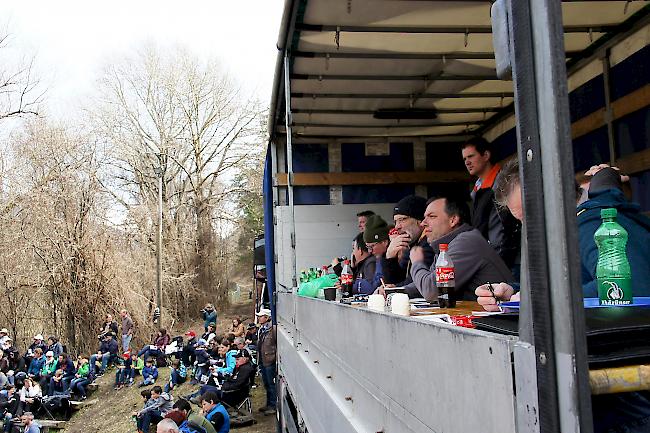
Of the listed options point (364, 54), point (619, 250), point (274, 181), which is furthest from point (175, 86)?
point (619, 250)

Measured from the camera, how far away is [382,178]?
8.38 meters

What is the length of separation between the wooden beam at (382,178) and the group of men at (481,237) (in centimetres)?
239

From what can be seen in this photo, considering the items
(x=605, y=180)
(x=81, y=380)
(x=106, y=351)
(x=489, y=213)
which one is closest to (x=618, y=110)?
(x=489, y=213)

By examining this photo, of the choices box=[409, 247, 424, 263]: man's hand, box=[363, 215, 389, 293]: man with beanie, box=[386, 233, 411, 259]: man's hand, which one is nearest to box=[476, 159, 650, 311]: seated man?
box=[409, 247, 424, 263]: man's hand

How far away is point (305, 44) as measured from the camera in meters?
5.33

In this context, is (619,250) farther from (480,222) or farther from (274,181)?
(274,181)

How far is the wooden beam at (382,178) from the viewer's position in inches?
328

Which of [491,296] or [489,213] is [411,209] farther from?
[491,296]

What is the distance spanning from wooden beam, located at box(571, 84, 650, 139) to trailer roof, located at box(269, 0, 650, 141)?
1.98ft

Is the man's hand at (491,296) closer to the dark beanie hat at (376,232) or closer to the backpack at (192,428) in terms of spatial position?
the dark beanie hat at (376,232)

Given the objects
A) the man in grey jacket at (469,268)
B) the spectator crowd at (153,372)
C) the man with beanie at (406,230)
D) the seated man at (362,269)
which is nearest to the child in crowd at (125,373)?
the spectator crowd at (153,372)

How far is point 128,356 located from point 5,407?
3.72 meters

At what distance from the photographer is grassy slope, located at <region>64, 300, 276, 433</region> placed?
13349mm

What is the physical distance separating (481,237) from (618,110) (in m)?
3.45
